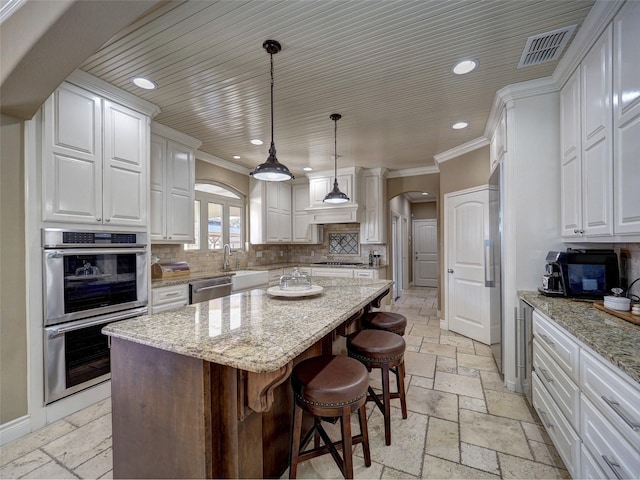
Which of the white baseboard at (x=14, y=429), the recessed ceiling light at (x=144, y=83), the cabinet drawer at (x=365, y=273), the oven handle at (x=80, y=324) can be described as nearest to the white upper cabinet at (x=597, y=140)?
the cabinet drawer at (x=365, y=273)

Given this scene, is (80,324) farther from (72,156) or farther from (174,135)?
(174,135)

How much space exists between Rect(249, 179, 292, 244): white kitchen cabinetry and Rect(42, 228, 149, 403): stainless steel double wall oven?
8.45 ft

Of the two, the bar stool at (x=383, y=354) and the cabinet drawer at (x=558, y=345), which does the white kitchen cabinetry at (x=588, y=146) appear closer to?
the cabinet drawer at (x=558, y=345)

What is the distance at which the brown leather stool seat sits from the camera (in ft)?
7.89

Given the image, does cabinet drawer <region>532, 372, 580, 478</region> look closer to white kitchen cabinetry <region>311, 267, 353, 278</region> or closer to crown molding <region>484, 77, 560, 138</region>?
crown molding <region>484, 77, 560, 138</region>

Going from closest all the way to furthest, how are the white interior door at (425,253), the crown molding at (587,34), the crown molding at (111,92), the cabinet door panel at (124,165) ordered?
1. the crown molding at (587,34)
2. the crown molding at (111,92)
3. the cabinet door panel at (124,165)
4. the white interior door at (425,253)

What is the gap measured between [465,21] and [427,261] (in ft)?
23.9

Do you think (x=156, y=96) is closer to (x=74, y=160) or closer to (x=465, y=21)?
(x=74, y=160)

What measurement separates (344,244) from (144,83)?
433cm

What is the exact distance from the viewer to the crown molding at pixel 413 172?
5.21 m

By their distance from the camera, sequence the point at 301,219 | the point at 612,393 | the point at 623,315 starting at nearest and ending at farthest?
1. the point at 612,393
2. the point at 623,315
3. the point at 301,219

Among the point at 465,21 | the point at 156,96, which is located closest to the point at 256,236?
the point at 156,96

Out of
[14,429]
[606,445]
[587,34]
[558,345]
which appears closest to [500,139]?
[587,34]

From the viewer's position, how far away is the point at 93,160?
7.90ft
